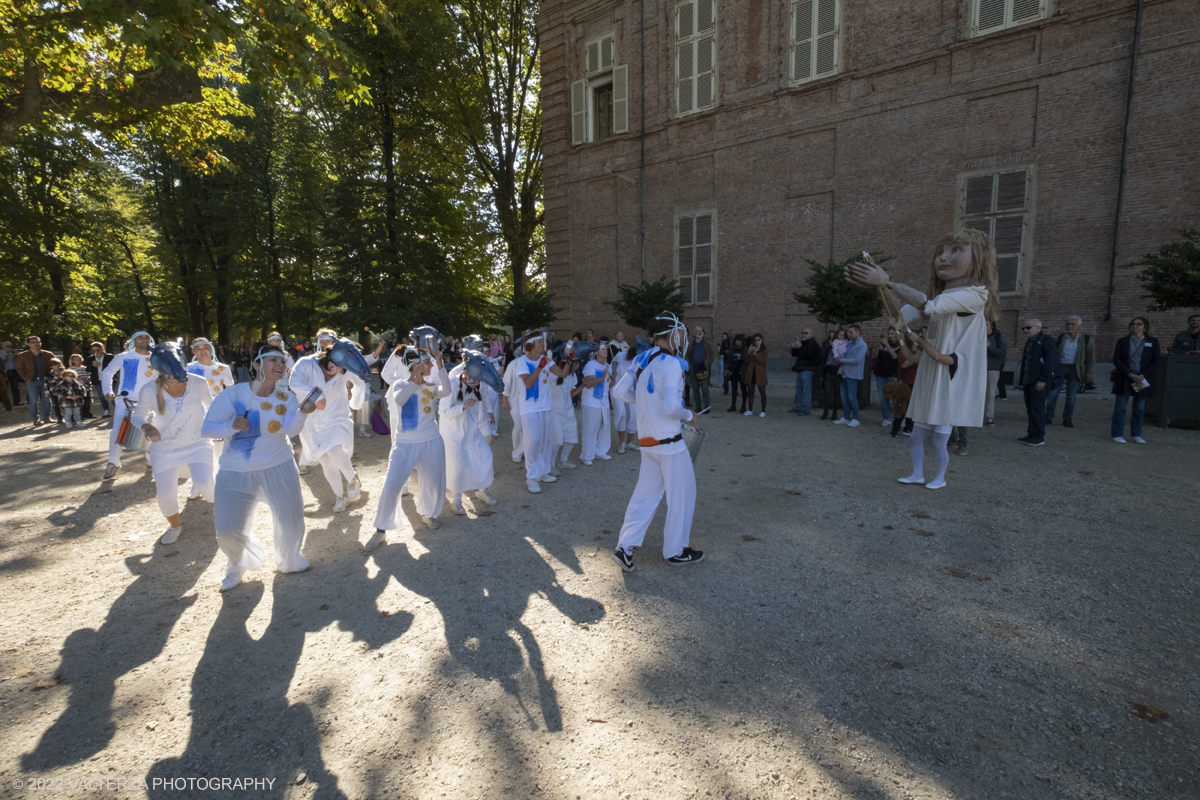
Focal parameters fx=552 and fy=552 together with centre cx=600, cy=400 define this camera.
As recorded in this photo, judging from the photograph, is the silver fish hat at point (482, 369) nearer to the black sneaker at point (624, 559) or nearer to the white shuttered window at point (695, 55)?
the black sneaker at point (624, 559)

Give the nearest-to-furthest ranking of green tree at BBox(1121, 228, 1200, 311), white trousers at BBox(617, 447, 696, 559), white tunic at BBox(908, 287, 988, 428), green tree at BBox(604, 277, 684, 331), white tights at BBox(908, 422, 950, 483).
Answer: white trousers at BBox(617, 447, 696, 559), white tunic at BBox(908, 287, 988, 428), white tights at BBox(908, 422, 950, 483), green tree at BBox(1121, 228, 1200, 311), green tree at BBox(604, 277, 684, 331)

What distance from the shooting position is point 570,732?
107 inches

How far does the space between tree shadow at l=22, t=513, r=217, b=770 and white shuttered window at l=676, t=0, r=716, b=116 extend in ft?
60.1

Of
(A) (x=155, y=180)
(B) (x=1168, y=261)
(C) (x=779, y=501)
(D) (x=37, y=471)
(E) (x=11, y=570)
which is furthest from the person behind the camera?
(A) (x=155, y=180)

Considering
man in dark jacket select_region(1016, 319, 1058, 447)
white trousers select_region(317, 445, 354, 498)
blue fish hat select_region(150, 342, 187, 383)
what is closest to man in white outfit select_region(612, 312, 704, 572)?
white trousers select_region(317, 445, 354, 498)

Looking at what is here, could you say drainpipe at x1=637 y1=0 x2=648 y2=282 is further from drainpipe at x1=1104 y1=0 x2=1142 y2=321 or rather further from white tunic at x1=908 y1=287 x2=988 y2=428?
white tunic at x1=908 y1=287 x2=988 y2=428

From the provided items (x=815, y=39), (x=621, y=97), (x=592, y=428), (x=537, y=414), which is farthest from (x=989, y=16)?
(x=537, y=414)

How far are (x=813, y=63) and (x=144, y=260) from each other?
117 feet

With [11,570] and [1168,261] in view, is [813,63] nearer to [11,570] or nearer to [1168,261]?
[1168,261]

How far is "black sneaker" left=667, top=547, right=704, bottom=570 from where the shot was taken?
4633mm

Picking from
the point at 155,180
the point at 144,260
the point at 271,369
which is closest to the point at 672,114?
the point at 271,369

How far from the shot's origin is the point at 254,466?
4406mm

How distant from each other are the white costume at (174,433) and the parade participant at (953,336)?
6992 mm

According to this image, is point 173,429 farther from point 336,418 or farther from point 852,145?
point 852,145
